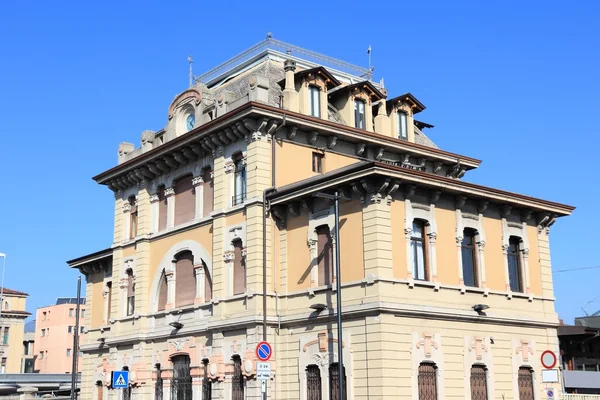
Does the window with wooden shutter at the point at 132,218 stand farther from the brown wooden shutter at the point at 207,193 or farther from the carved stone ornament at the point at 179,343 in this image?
the carved stone ornament at the point at 179,343

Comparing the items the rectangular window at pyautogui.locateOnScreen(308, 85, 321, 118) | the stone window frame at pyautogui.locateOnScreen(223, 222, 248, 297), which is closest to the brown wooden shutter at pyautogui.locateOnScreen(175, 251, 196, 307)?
the stone window frame at pyautogui.locateOnScreen(223, 222, 248, 297)

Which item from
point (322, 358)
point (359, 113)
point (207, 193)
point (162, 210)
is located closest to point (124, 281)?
point (162, 210)

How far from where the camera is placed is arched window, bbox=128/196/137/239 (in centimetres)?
3981

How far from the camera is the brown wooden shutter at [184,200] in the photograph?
35.7m

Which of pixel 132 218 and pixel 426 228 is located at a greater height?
pixel 132 218

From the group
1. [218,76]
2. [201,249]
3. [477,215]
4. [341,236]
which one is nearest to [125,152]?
[218,76]

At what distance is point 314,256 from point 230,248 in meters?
4.34

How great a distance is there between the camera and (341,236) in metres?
28.9

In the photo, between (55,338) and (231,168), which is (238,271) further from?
(55,338)

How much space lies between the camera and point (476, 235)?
102ft

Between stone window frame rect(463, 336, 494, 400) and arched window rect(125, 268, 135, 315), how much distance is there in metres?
17.3

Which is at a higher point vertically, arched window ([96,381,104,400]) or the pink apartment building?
the pink apartment building

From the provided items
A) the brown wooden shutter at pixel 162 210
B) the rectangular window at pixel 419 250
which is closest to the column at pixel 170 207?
the brown wooden shutter at pixel 162 210

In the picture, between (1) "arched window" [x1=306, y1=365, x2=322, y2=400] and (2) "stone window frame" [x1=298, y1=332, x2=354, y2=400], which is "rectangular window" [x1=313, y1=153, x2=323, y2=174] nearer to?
(2) "stone window frame" [x1=298, y1=332, x2=354, y2=400]
